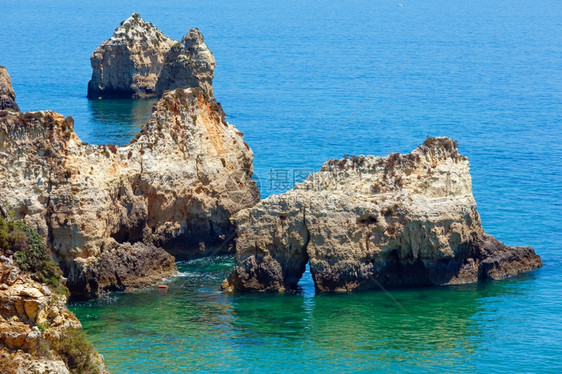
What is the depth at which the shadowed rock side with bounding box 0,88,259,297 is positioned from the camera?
5150cm

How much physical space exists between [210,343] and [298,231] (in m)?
8.34

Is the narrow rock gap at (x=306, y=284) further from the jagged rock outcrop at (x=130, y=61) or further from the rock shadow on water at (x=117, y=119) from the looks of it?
the jagged rock outcrop at (x=130, y=61)

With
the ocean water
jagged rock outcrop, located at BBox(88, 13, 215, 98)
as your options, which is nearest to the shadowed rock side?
the ocean water

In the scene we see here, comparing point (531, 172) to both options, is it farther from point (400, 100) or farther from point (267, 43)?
point (267, 43)

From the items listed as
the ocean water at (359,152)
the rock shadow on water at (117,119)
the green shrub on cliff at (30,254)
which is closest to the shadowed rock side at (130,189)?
the ocean water at (359,152)

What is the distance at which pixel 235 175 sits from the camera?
198 ft

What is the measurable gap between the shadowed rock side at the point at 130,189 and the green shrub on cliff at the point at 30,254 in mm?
19561

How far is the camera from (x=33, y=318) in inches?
1161

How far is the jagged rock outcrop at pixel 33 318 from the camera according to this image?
93.4 ft

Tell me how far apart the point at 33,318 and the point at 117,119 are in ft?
240

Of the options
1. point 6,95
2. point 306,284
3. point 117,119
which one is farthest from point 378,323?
point 6,95

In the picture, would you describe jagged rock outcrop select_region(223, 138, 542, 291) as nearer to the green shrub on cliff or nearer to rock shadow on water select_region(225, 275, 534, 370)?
rock shadow on water select_region(225, 275, 534, 370)

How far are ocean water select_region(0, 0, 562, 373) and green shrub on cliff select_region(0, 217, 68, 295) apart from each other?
11.9 m

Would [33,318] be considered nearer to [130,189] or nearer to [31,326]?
[31,326]
